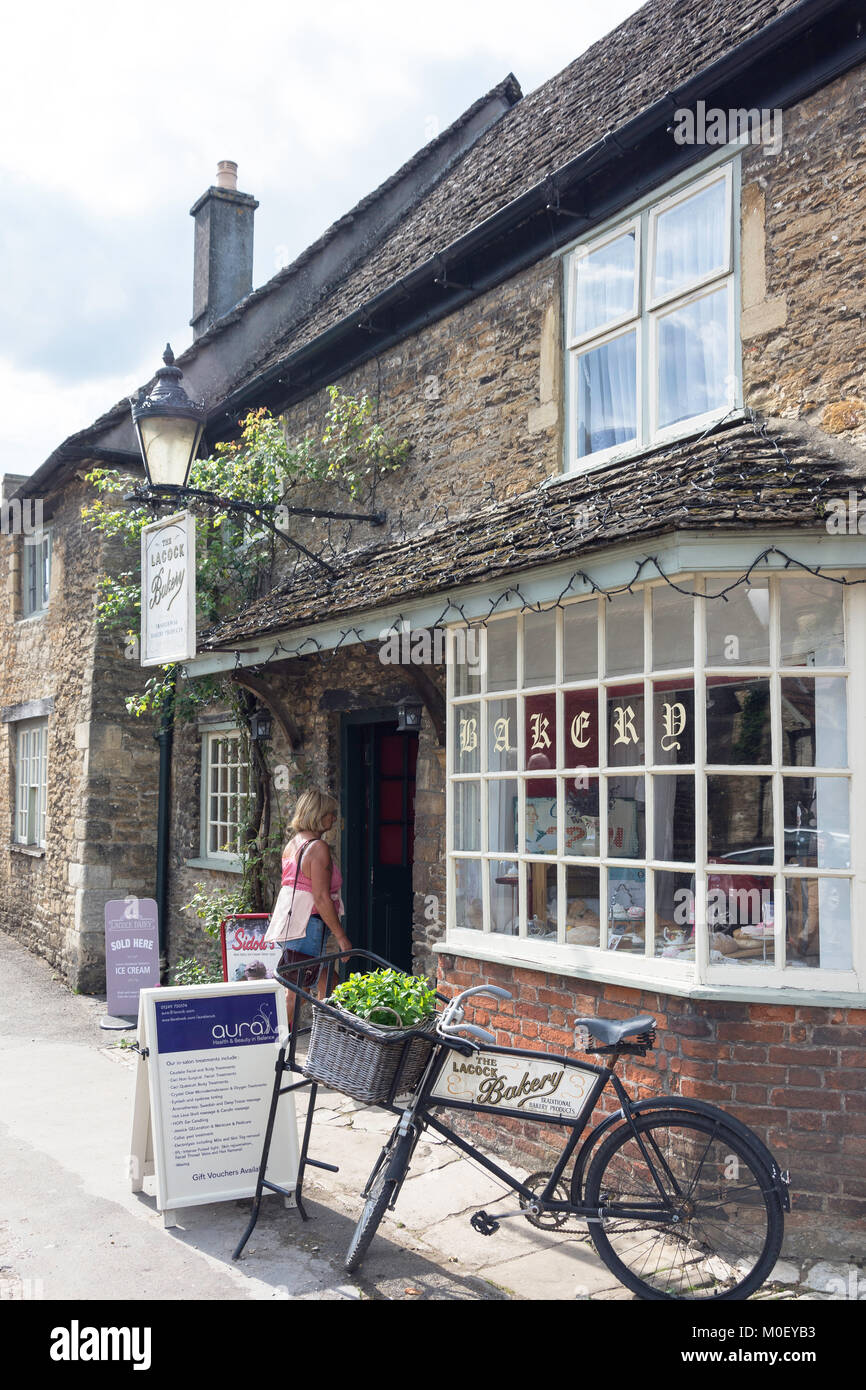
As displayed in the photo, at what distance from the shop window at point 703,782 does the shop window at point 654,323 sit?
1.41 m

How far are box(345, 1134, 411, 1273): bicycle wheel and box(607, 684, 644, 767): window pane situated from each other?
6.32ft

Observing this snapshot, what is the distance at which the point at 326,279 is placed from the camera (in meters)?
11.3

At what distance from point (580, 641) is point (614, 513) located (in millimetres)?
658

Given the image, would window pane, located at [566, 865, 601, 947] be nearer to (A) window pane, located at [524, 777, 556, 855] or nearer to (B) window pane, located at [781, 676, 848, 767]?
(A) window pane, located at [524, 777, 556, 855]

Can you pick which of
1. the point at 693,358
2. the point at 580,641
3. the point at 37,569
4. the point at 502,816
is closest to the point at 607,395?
the point at 693,358

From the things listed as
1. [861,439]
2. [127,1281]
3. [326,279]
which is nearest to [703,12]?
[861,439]

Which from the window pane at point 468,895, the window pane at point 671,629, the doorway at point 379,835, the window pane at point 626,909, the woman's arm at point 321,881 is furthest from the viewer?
the doorway at point 379,835

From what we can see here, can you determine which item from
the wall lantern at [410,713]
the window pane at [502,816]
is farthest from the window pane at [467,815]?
the wall lantern at [410,713]

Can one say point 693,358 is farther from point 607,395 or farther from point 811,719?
point 811,719

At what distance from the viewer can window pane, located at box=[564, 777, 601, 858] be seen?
532cm

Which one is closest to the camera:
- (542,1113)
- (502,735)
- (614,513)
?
(542,1113)

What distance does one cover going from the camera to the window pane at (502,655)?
19.1 ft

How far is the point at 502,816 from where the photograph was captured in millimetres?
5898

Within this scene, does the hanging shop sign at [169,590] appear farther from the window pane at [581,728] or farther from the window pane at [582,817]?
the window pane at [582,817]
